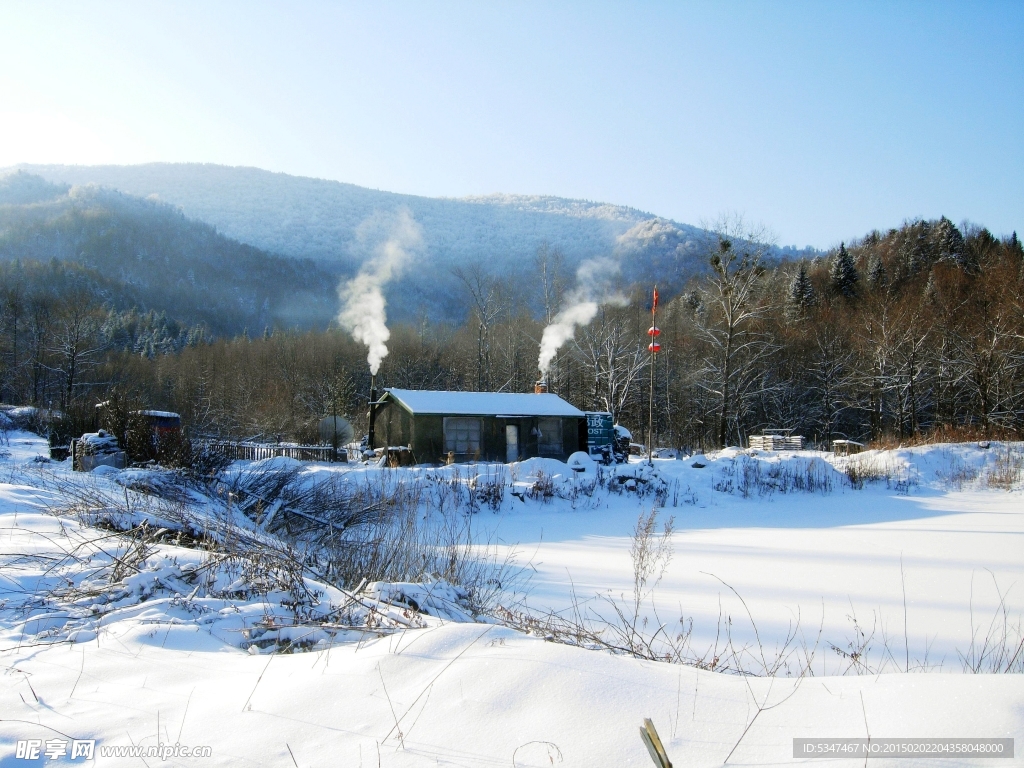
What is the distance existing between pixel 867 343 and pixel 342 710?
130 ft

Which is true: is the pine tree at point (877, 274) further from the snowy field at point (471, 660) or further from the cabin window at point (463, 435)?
the snowy field at point (471, 660)

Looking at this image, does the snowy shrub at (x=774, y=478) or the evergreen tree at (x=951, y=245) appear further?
the evergreen tree at (x=951, y=245)

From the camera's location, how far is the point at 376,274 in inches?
1640

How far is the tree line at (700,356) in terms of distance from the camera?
29.8 m

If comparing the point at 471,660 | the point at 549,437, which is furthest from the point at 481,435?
the point at 471,660

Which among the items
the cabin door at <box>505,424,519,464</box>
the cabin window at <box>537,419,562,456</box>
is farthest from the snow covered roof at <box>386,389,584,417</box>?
the cabin door at <box>505,424,519,464</box>

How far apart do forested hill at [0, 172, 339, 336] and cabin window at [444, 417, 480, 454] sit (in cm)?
5993

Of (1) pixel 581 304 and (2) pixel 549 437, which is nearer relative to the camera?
(2) pixel 549 437

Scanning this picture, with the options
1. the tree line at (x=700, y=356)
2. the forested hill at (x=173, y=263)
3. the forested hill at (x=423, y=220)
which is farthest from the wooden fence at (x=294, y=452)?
the forested hill at (x=173, y=263)

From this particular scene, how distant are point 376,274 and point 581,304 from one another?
14.2 meters

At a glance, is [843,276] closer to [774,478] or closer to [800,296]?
[800,296]

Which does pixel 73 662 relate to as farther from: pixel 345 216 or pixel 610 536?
pixel 345 216

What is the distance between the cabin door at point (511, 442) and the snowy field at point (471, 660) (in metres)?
14.5

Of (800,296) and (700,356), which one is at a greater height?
(800,296)
